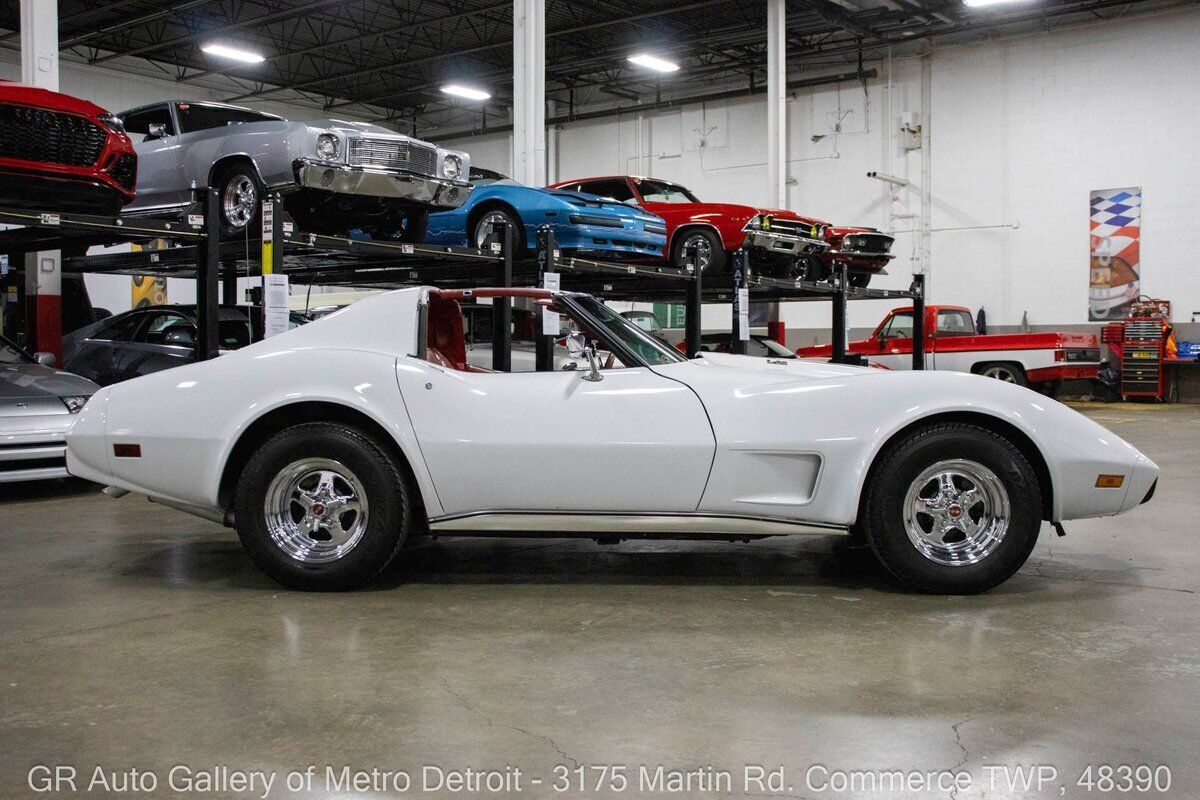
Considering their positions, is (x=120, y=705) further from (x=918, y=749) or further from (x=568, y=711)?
(x=918, y=749)

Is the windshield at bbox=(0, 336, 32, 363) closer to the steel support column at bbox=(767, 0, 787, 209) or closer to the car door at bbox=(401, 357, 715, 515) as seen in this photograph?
the car door at bbox=(401, 357, 715, 515)

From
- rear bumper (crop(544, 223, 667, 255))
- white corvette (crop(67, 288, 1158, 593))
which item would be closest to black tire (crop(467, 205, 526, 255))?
rear bumper (crop(544, 223, 667, 255))

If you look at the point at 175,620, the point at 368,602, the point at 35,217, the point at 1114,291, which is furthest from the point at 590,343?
the point at 1114,291

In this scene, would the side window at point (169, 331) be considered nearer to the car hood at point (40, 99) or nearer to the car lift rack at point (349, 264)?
the car lift rack at point (349, 264)

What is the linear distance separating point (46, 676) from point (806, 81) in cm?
2212

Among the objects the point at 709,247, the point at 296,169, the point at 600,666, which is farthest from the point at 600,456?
the point at 709,247

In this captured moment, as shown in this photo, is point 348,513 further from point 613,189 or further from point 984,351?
point 984,351

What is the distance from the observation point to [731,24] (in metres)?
21.3

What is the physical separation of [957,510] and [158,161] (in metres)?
7.07

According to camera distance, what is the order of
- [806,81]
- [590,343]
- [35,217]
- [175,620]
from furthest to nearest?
1. [806,81]
2. [35,217]
3. [590,343]
4. [175,620]

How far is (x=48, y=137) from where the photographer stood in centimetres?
639

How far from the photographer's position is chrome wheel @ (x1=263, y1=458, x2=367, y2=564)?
13.2ft

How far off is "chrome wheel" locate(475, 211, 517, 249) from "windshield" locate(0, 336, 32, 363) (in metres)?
3.81

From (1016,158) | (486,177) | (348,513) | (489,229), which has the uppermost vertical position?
(1016,158)
